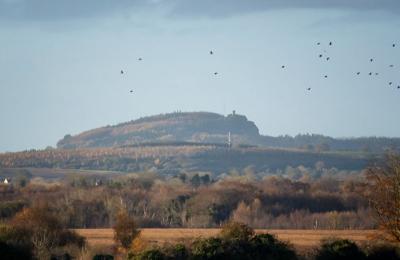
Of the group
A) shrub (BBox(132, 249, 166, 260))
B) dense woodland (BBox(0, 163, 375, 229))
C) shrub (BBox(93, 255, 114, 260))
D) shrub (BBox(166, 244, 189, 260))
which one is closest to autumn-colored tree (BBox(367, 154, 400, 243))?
shrub (BBox(166, 244, 189, 260))

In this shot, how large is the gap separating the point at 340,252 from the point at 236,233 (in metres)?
5.76

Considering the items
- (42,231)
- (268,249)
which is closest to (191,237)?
(42,231)

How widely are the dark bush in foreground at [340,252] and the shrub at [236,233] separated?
406 cm

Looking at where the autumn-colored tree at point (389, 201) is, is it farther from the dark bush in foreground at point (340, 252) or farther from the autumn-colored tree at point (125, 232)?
the autumn-colored tree at point (125, 232)

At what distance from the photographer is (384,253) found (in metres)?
58.2

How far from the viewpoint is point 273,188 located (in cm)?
12619

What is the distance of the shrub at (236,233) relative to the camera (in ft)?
188

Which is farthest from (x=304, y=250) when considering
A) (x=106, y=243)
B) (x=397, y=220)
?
(x=106, y=243)

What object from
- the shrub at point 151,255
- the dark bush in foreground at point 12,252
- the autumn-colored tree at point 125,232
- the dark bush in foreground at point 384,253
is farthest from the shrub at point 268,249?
the dark bush in foreground at point 12,252

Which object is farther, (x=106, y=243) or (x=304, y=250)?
(x=106, y=243)

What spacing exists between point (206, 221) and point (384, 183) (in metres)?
44.5

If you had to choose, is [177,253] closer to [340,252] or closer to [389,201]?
[340,252]

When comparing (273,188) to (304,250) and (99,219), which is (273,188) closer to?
(99,219)

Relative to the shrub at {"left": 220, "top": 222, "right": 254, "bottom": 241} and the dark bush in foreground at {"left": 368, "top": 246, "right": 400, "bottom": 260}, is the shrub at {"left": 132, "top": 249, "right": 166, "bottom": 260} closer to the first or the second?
the shrub at {"left": 220, "top": 222, "right": 254, "bottom": 241}
